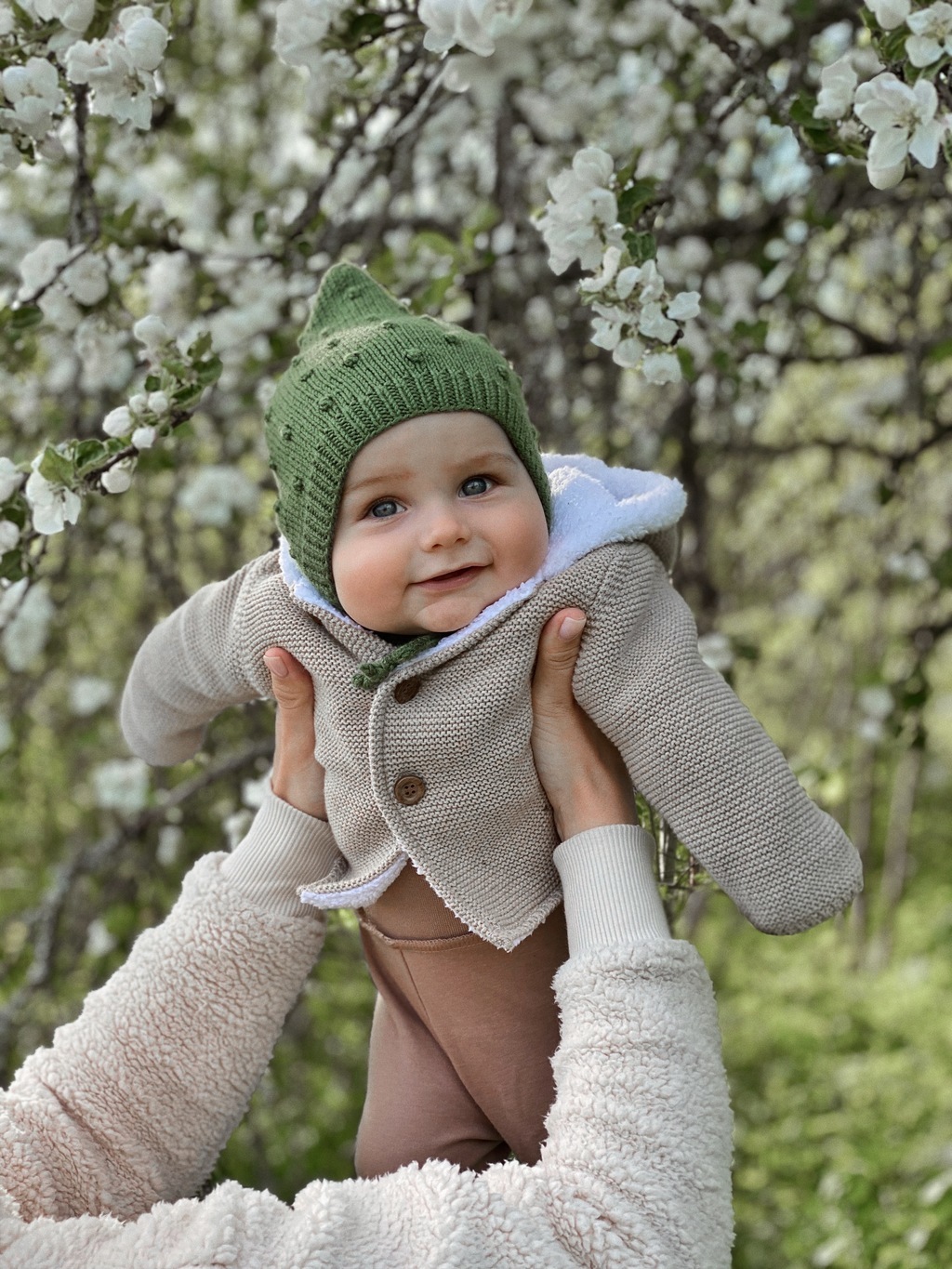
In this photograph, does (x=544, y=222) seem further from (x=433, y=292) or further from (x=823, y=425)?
(x=823, y=425)

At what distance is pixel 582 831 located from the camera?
44.6 inches

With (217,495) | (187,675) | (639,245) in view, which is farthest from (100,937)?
(639,245)

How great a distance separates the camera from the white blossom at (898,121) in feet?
3.39

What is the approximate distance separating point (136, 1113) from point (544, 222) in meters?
0.95

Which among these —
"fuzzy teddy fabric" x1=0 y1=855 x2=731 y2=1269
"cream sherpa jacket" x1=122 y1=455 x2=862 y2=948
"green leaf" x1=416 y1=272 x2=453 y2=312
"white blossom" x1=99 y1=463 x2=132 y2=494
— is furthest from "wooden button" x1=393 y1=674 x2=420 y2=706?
"green leaf" x1=416 y1=272 x2=453 y2=312

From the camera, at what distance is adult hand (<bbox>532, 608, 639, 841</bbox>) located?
113 cm

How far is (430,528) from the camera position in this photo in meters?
1.09

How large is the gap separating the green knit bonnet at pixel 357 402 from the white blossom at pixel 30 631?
141 centimetres

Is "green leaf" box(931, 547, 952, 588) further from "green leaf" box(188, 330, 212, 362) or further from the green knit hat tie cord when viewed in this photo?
"green leaf" box(188, 330, 212, 362)

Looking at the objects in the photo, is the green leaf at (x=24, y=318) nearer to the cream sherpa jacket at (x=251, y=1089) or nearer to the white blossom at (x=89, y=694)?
the cream sherpa jacket at (x=251, y=1089)

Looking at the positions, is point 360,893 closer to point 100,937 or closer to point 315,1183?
point 315,1183

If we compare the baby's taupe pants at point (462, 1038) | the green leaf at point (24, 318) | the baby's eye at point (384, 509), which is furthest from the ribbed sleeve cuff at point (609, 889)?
the green leaf at point (24, 318)

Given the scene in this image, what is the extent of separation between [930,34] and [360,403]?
0.55 meters

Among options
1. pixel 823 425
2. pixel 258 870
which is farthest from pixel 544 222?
pixel 823 425
